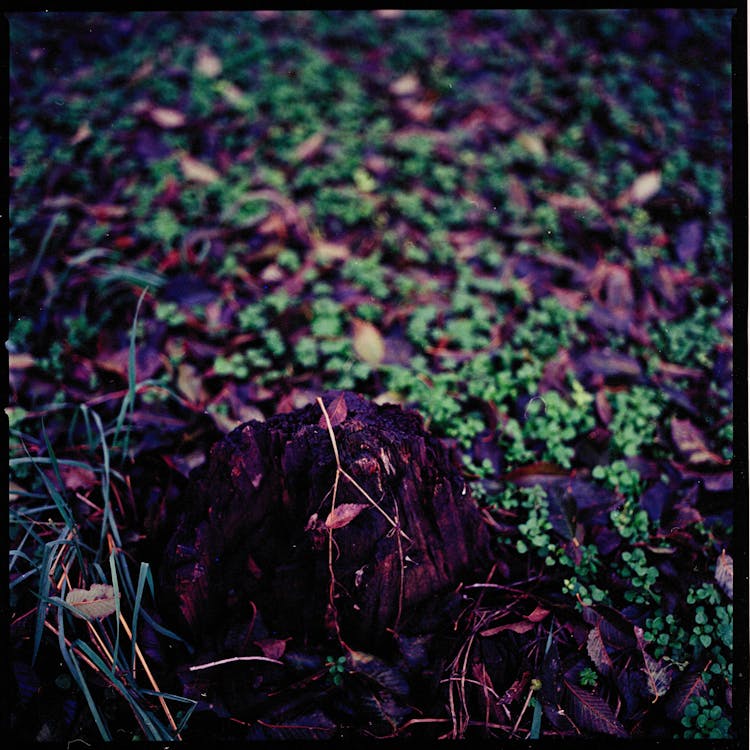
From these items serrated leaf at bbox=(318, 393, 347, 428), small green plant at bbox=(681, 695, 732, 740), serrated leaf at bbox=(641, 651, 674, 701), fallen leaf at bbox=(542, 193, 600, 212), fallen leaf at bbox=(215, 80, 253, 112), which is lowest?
small green plant at bbox=(681, 695, 732, 740)

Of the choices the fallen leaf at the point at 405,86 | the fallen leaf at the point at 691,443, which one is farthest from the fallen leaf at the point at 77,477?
the fallen leaf at the point at 405,86

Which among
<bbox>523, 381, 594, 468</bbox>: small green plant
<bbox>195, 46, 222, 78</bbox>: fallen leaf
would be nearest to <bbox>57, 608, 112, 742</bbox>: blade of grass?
<bbox>523, 381, 594, 468</bbox>: small green plant

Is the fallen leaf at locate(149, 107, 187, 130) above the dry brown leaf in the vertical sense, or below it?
below

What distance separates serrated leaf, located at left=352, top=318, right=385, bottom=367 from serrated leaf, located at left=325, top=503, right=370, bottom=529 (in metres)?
1.15

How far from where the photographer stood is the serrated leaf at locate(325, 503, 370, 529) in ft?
5.65

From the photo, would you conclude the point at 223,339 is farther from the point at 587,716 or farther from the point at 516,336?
the point at 587,716

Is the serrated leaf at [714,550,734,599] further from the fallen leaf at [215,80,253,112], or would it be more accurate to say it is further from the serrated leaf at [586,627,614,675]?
the fallen leaf at [215,80,253,112]

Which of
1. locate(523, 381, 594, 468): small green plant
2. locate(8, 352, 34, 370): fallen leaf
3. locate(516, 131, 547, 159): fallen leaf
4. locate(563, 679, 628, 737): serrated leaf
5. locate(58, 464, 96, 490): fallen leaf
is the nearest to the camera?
locate(563, 679, 628, 737): serrated leaf

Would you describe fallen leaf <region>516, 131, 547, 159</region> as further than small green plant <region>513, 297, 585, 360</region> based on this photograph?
Yes

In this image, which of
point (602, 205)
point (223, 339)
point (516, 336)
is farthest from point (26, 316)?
point (602, 205)

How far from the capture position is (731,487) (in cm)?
235

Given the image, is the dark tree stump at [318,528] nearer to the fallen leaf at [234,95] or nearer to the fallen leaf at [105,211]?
the fallen leaf at [105,211]

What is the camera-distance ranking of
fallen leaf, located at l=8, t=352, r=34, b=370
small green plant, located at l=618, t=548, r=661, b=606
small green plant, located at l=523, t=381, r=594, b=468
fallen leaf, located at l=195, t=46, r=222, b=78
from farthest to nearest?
fallen leaf, located at l=195, t=46, r=222, b=78
fallen leaf, located at l=8, t=352, r=34, b=370
small green plant, located at l=523, t=381, r=594, b=468
small green plant, located at l=618, t=548, r=661, b=606

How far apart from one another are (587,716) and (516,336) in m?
1.63
